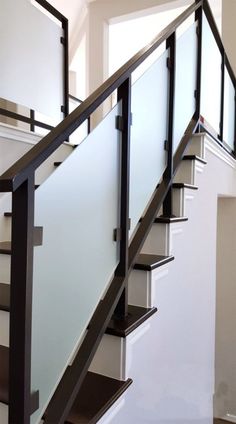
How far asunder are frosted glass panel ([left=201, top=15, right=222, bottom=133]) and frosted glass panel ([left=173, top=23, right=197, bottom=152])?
0.23 meters

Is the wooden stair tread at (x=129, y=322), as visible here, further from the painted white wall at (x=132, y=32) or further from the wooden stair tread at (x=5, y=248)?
the painted white wall at (x=132, y=32)

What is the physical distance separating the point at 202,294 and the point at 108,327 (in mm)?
1417

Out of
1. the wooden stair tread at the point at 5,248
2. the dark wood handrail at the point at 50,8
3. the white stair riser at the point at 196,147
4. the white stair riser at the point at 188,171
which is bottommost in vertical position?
the wooden stair tread at the point at 5,248

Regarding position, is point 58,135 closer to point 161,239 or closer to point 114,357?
point 114,357

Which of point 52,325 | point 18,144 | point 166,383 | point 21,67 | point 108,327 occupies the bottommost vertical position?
point 166,383

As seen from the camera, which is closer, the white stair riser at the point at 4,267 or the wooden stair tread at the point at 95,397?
the wooden stair tread at the point at 95,397

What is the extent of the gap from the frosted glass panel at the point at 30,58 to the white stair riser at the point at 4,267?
1222mm

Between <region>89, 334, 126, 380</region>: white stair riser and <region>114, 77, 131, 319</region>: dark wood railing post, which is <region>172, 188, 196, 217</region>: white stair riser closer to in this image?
<region>114, 77, 131, 319</region>: dark wood railing post

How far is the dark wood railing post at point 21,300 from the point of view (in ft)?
2.71

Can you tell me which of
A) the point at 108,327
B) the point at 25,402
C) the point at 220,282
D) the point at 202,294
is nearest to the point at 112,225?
the point at 108,327

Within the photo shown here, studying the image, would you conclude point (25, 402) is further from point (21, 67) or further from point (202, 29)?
point (202, 29)

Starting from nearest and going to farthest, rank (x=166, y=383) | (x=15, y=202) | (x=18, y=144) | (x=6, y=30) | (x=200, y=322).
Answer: (x=15, y=202) → (x=166, y=383) → (x=18, y=144) → (x=6, y=30) → (x=200, y=322)

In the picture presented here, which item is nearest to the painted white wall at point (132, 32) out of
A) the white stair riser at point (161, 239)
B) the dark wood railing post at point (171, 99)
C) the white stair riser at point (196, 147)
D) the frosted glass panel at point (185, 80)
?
the frosted glass panel at point (185, 80)

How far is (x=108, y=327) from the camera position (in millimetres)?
1369
